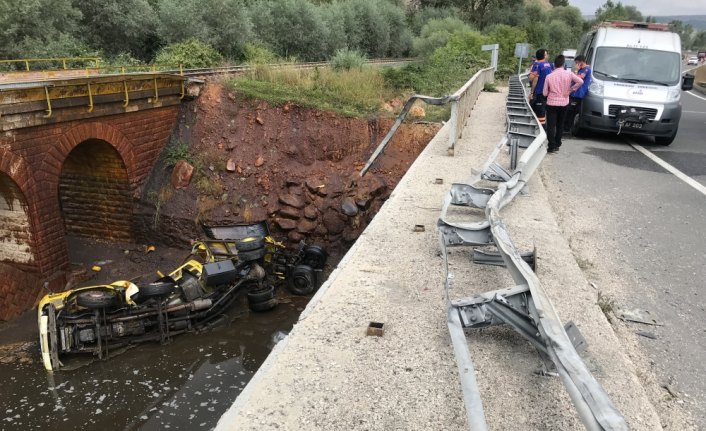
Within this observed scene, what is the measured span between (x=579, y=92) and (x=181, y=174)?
10.4m

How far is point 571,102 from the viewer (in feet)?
37.8

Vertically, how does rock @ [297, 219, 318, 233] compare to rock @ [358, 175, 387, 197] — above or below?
below

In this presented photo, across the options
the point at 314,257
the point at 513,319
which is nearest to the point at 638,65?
the point at 314,257

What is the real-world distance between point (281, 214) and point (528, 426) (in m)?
11.4

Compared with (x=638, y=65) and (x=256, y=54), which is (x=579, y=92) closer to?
(x=638, y=65)

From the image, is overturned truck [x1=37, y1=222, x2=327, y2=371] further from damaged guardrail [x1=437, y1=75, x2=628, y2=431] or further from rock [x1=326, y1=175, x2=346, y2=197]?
damaged guardrail [x1=437, y1=75, x2=628, y2=431]

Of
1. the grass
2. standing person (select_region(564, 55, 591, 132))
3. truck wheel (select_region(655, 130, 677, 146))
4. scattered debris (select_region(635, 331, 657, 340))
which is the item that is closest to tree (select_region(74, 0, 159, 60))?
the grass

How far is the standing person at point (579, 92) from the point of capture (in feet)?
36.8

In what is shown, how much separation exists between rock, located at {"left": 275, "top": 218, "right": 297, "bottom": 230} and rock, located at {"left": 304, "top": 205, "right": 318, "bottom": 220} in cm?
38

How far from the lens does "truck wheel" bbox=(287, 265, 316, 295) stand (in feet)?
37.3

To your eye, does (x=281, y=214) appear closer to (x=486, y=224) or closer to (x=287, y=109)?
(x=287, y=109)

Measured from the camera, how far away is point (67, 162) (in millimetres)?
13398

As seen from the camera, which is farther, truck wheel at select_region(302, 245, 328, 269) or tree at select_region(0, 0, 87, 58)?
tree at select_region(0, 0, 87, 58)

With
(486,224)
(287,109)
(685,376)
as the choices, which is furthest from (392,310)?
(287,109)
